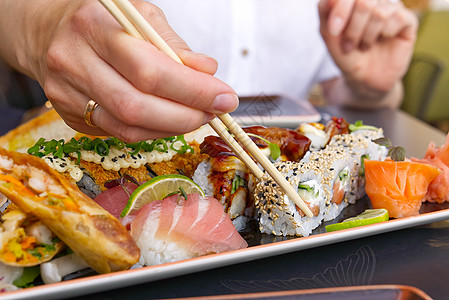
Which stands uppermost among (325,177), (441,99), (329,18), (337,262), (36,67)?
(329,18)

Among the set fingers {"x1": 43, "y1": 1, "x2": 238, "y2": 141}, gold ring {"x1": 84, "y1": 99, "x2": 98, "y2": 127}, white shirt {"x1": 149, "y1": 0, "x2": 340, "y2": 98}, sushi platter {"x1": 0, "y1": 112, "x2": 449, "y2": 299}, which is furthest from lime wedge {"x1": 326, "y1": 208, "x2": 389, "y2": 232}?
white shirt {"x1": 149, "y1": 0, "x2": 340, "y2": 98}

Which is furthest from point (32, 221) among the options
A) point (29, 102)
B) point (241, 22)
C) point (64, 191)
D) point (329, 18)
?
point (29, 102)

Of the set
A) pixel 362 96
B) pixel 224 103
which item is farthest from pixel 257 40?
pixel 224 103

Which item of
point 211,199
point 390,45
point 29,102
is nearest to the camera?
point 211,199

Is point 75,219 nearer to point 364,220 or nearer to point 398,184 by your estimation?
point 364,220

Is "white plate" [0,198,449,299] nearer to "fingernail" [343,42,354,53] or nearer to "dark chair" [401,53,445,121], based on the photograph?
"fingernail" [343,42,354,53]

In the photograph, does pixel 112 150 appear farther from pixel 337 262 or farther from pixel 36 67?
pixel 337 262

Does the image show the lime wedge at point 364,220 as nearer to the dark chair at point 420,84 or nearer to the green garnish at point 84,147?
the green garnish at point 84,147
